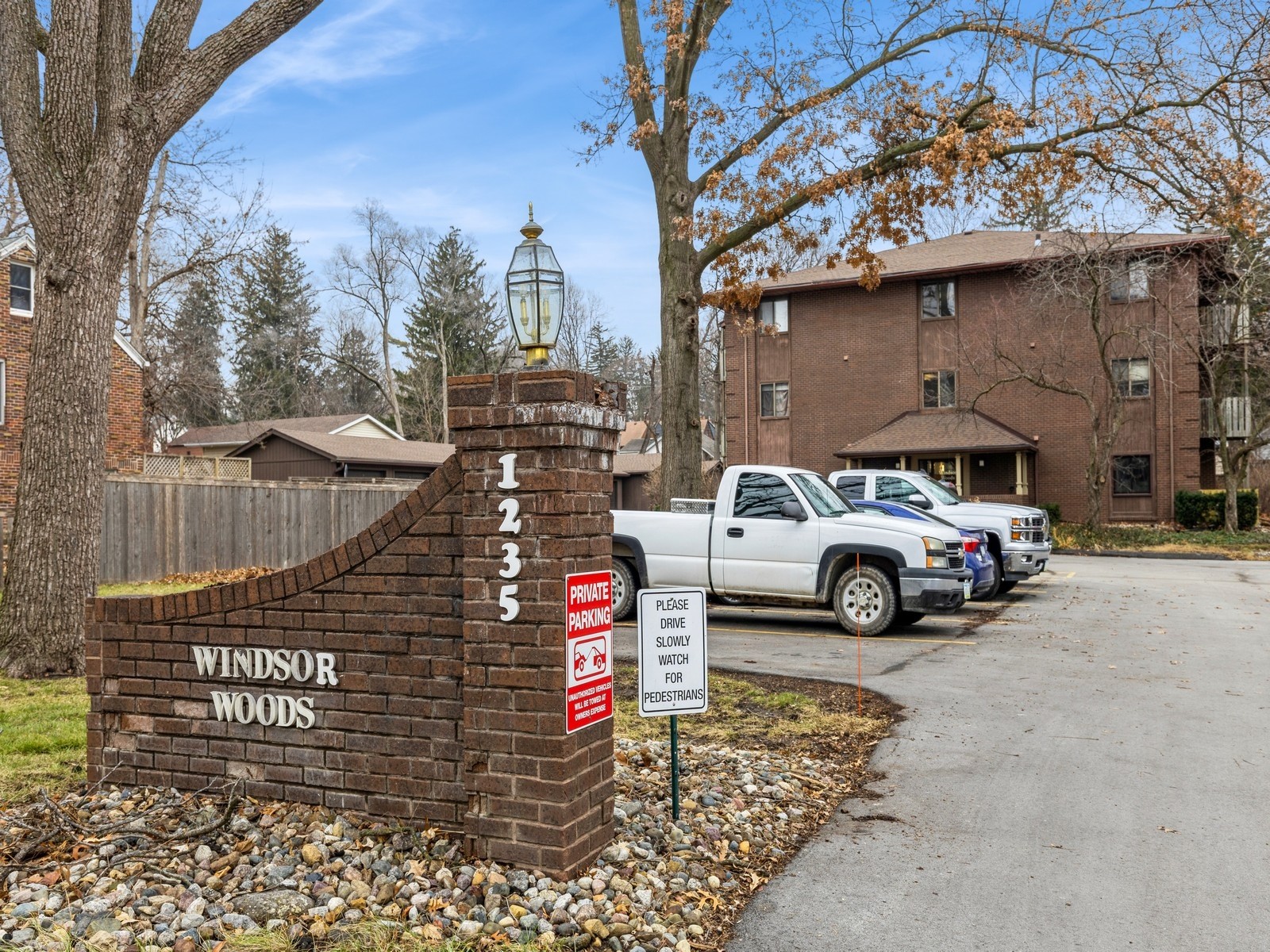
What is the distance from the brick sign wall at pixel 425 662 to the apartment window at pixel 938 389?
34307 millimetres

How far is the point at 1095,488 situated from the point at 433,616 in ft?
98.3

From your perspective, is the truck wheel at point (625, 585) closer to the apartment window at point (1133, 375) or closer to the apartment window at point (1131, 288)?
the apartment window at point (1131, 288)

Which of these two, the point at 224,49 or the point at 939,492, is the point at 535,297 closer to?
the point at 224,49

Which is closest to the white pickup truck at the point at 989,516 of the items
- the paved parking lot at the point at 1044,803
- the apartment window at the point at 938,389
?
the paved parking lot at the point at 1044,803

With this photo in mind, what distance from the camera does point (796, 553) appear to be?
13.0 meters

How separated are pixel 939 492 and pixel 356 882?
15.1m

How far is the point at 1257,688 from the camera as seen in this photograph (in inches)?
374

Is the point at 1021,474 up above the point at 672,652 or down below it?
above

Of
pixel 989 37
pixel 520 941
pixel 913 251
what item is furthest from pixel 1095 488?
pixel 520 941

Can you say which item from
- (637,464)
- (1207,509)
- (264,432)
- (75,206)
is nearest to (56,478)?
(75,206)

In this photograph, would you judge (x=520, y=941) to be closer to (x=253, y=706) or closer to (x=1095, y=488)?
(x=253, y=706)

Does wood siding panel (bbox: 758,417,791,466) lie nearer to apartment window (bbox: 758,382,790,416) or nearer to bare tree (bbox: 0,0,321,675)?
apartment window (bbox: 758,382,790,416)

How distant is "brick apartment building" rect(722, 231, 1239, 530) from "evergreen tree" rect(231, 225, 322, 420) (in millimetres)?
33334

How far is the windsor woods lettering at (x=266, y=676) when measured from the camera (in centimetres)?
524
